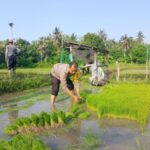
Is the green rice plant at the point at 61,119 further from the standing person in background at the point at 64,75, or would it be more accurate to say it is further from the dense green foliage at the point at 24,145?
the dense green foliage at the point at 24,145

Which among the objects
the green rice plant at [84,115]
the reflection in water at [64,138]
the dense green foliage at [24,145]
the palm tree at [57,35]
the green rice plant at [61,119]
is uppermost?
the palm tree at [57,35]

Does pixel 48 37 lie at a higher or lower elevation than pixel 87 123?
higher

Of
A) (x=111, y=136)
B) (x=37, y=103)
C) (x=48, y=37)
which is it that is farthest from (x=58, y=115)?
(x=48, y=37)

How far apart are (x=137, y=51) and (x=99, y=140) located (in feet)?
151

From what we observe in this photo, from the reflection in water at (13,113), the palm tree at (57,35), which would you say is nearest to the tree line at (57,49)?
the palm tree at (57,35)

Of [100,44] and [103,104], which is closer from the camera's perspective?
[103,104]

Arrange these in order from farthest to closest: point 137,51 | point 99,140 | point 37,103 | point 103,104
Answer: point 137,51
point 37,103
point 103,104
point 99,140

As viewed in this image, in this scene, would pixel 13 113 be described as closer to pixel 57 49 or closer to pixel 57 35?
pixel 57 49

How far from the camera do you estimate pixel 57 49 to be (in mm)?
57094

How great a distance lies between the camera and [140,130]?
6656mm

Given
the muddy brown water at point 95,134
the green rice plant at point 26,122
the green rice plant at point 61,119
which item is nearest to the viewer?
the muddy brown water at point 95,134

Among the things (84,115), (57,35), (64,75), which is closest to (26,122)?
(84,115)

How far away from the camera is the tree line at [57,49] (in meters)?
48.6

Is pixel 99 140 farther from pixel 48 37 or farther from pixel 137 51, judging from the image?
pixel 48 37
